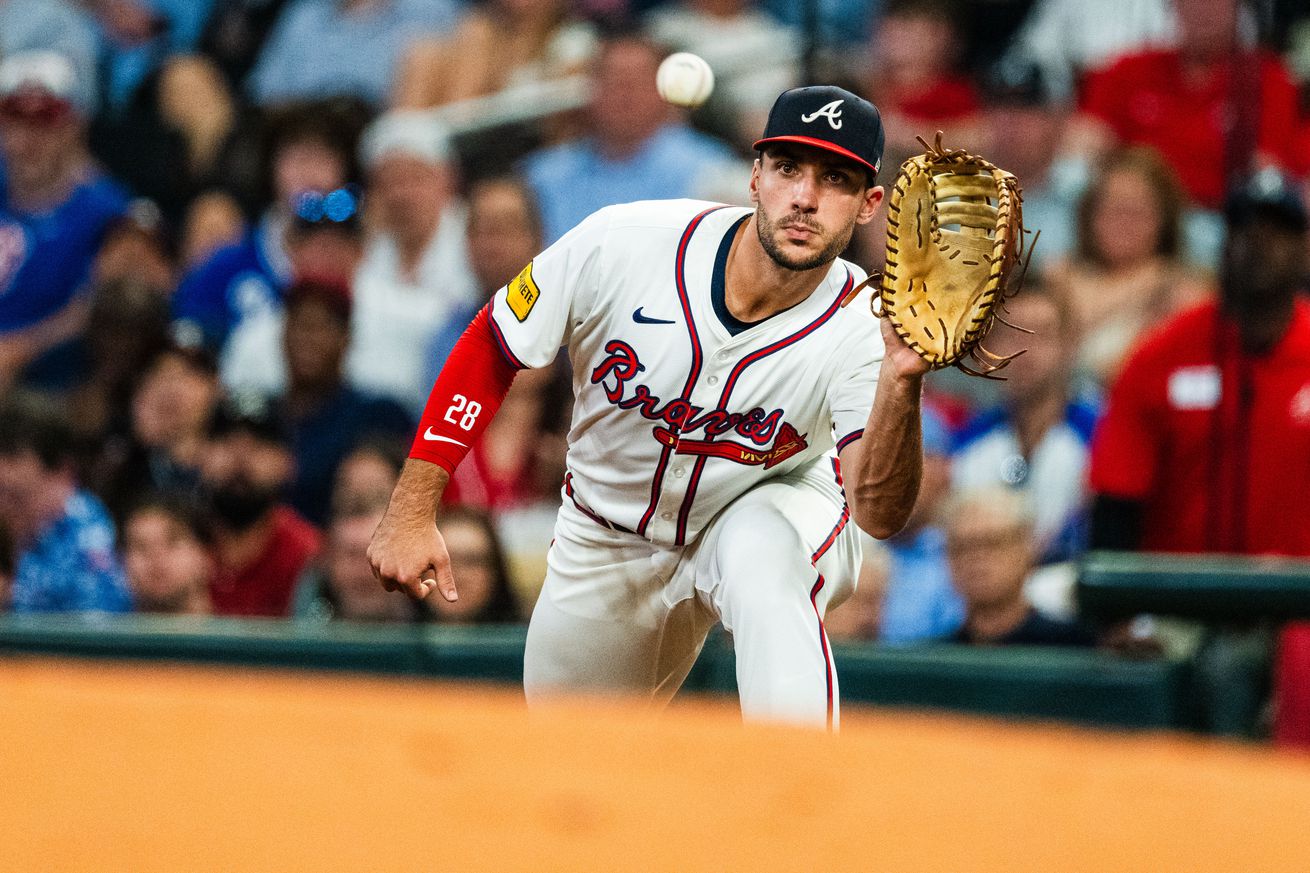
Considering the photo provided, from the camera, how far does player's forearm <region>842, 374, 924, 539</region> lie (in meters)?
3.10

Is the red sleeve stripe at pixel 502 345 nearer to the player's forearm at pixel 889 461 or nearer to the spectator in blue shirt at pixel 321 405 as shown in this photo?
the player's forearm at pixel 889 461

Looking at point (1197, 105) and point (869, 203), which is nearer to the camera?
point (869, 203)

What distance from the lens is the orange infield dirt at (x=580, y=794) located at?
1833 millimetres

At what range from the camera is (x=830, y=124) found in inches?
132

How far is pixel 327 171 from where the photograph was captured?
6.69m

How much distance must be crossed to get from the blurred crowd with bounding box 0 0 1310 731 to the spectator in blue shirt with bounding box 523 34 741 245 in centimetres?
1

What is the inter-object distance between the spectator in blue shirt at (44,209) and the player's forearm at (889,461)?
4362 millimetres

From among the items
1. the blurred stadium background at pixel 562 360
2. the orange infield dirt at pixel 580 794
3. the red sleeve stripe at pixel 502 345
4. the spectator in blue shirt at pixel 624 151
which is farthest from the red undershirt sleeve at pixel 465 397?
the spectator in blue shirt at pixel 624 151

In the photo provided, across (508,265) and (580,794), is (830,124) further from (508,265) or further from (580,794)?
(508,265)

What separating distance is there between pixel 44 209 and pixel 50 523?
171 centimetres

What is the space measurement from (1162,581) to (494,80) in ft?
11.3

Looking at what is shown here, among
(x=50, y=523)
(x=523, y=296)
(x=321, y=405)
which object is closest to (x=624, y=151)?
(x=321, y=405)

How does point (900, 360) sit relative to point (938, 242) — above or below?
below

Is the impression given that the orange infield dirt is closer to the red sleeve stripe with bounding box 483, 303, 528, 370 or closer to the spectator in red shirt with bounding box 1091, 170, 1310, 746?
the red sleeve stripe with bounding box 483, 303, 528, 370
